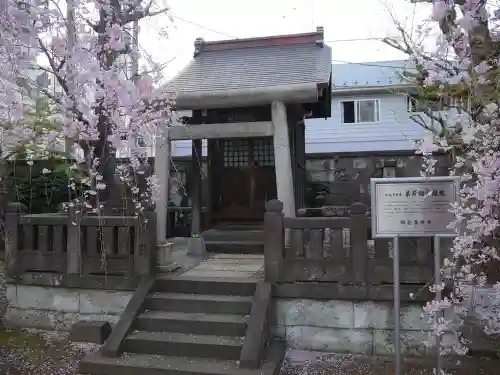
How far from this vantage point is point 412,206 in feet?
14.5

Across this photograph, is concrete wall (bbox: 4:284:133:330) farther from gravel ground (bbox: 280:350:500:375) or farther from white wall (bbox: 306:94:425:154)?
white wall (bbox: 306:94:425:154)

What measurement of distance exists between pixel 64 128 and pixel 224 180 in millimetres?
4783

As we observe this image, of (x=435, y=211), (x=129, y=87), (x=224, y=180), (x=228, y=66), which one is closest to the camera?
(x=435, y=211)

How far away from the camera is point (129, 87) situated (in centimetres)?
531

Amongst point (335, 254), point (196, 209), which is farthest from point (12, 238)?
point (335, 254)

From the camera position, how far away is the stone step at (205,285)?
6.05m

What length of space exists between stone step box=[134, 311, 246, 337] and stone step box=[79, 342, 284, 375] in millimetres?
394

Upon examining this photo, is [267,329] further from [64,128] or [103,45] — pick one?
[103,45]

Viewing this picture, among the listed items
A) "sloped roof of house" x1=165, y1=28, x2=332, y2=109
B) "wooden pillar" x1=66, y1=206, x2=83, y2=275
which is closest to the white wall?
"sloped roof of house" x1=165, y1=28, x2=332, y2=109

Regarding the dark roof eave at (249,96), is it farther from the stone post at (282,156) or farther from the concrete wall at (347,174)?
the concrete wall at (347,174)

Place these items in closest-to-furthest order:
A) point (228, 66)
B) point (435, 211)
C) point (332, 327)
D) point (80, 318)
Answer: point (435, 211) < point (332, 327) < point (80, 318) < point (228, 66)

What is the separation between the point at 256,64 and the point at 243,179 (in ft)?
8.37

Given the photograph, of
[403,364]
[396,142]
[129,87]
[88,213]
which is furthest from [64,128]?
[396,142]

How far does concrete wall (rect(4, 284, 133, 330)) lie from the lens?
21.4 feet
